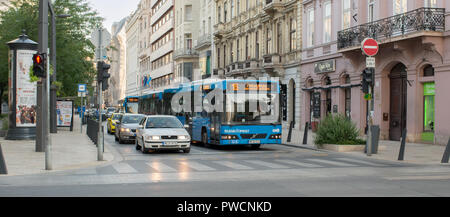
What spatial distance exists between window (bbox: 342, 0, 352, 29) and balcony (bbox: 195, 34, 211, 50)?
2831 cm

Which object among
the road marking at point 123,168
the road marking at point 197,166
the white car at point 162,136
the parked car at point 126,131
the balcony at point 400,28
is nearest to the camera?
the road marking at point 123,168

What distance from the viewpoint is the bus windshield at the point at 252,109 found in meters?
21.4

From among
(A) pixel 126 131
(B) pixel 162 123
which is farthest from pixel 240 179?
(A) pixel 126 131

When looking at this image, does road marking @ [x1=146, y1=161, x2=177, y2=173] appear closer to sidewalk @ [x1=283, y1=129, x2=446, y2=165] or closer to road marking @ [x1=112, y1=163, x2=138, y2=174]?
road marking @ [x1=112, y1=163, x2=138, y2=174]

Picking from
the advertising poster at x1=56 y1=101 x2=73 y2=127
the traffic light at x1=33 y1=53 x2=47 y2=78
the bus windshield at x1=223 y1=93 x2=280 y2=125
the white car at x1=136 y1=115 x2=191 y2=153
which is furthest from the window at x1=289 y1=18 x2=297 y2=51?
the traffic light at x1=33 y1=53 x2=47 y2=78

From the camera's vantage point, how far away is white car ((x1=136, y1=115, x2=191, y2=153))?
778 inches

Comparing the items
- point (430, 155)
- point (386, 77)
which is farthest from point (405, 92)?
point (430, 155)

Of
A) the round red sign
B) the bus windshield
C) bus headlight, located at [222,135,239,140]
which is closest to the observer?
the round red sign

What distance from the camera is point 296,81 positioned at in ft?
126

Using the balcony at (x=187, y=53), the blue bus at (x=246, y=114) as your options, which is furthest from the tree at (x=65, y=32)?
the balcony at (x=187, y=53)

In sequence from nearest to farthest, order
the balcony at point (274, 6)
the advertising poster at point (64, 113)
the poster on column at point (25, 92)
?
the poster on column at point (25, 92) → the advertising poster at point (64, 113) → the balcony at point (274, 6)

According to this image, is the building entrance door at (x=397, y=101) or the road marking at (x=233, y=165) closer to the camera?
the road marking at (x=233, y=165)

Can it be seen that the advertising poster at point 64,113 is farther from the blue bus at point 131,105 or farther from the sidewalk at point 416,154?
the sidewalk at point 416,154

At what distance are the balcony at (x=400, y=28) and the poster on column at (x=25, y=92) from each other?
51.5 feet
